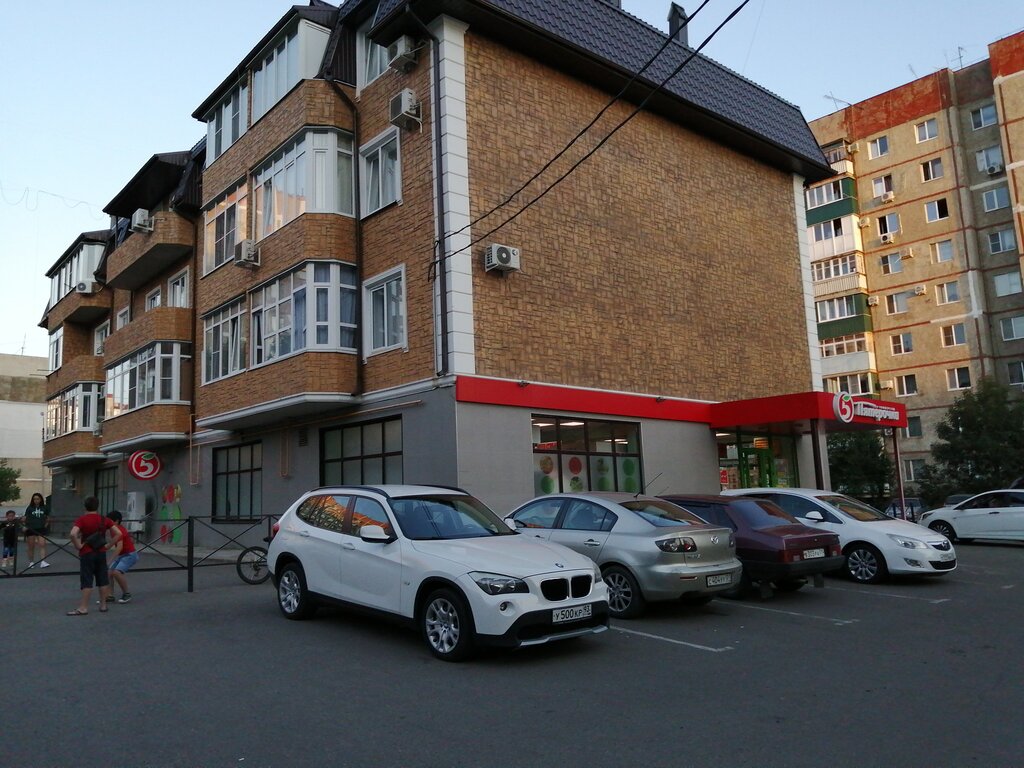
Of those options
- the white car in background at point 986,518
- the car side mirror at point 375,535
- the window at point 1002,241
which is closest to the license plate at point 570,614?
the car side mirror at point 375,535

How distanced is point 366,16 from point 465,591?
49.7 ft

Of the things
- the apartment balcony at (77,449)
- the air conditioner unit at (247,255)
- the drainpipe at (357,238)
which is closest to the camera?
the drainpipe at (357,238)

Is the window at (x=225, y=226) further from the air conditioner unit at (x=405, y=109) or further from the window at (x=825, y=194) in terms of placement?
the window at (x=825, y=194)

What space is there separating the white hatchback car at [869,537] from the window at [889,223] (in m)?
34.7

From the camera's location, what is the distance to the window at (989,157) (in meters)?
40.7

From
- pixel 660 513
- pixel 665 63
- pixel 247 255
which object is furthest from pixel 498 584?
pixel 665 63

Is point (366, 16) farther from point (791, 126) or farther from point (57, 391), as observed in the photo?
point (57, 391)

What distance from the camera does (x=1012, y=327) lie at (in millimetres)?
40000

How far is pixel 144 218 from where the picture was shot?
24562mm

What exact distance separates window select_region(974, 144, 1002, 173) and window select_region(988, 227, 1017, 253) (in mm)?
3099

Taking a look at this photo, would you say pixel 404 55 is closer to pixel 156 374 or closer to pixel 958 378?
pixel 156 374

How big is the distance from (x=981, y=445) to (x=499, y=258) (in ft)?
75.1

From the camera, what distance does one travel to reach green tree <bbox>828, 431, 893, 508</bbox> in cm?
3597

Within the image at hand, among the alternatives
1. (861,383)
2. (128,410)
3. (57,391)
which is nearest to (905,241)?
(861,383)
